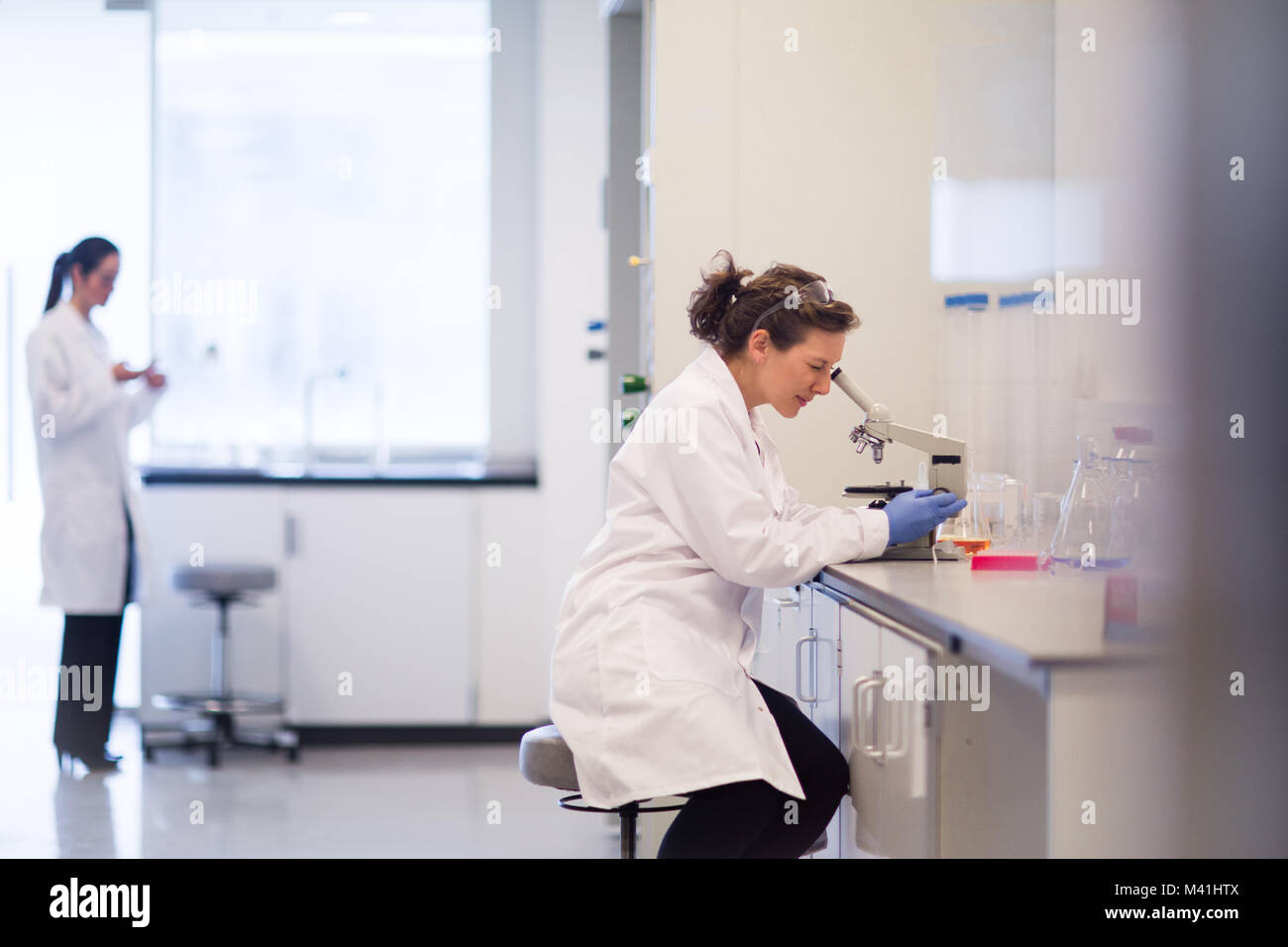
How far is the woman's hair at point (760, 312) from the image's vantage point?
184 centimetres

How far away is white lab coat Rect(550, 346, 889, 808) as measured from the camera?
158 cm

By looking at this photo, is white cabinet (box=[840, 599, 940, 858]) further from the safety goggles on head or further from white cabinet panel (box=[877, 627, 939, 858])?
the safety goggles on head

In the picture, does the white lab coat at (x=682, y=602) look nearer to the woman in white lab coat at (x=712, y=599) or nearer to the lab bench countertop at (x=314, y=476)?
the woman in white lab coat at (x=712, y=599)

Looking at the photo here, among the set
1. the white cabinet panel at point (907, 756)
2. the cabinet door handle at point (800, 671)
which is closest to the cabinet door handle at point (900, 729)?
the white cabinet panel at point (907, 756)

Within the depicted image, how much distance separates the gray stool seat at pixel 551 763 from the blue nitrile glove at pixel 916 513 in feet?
1.92

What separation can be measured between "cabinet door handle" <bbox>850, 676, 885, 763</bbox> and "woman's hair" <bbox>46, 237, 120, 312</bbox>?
107 inches

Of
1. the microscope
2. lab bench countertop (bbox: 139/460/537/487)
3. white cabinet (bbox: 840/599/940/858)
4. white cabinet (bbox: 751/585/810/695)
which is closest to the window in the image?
lab bench countertop (bbox: 139/460/537/487)

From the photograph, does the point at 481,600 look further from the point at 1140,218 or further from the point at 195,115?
the point at 1140,218

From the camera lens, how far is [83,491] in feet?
11.2

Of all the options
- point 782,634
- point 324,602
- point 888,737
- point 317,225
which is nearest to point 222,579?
point 324,602

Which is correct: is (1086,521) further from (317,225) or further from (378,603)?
(317,225)

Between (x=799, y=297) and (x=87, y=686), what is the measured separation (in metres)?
2.59
